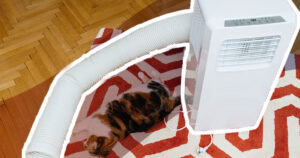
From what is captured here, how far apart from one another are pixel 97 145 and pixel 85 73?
0.96 m

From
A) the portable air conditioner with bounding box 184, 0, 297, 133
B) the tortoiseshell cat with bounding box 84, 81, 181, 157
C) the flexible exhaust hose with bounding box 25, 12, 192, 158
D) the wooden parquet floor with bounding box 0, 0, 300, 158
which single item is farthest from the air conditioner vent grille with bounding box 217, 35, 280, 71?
the wooden parquet floor with bounding box 0, 0, 300, 158

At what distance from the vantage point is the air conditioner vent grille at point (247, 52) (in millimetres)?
1218

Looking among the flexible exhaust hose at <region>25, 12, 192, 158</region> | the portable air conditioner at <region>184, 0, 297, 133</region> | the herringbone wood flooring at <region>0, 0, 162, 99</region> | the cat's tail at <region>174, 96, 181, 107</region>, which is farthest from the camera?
the herringbone wood flooring at <region>0, 0, 162, 99</region>

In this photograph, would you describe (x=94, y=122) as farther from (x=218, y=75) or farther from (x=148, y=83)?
(x=218, y=75)

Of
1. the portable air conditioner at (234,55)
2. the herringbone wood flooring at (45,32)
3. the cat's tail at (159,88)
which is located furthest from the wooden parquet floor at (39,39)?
the portable air conditioner at (234,55)

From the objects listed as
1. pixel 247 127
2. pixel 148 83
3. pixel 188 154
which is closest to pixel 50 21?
pixel 148 83

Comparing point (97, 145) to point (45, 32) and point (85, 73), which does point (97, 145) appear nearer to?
point (85, 73)

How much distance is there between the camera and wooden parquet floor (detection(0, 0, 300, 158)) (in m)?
2.07

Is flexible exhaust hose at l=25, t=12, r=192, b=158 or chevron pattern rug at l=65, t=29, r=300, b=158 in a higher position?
flexible exhaust hose at l=25, t=12, r=192, b=158

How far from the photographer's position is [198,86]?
146 centimetres

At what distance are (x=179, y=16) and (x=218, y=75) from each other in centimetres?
35

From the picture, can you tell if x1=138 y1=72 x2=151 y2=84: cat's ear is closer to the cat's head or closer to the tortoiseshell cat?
the tortoiseshell cat

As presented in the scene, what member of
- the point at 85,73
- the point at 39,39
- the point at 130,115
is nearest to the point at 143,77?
the point at 130,115

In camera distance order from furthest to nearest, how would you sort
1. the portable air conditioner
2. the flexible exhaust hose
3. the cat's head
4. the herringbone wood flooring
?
the herringbone wood flooring → the cat's head → the portable air conditioner → the flexible exhaust hose
